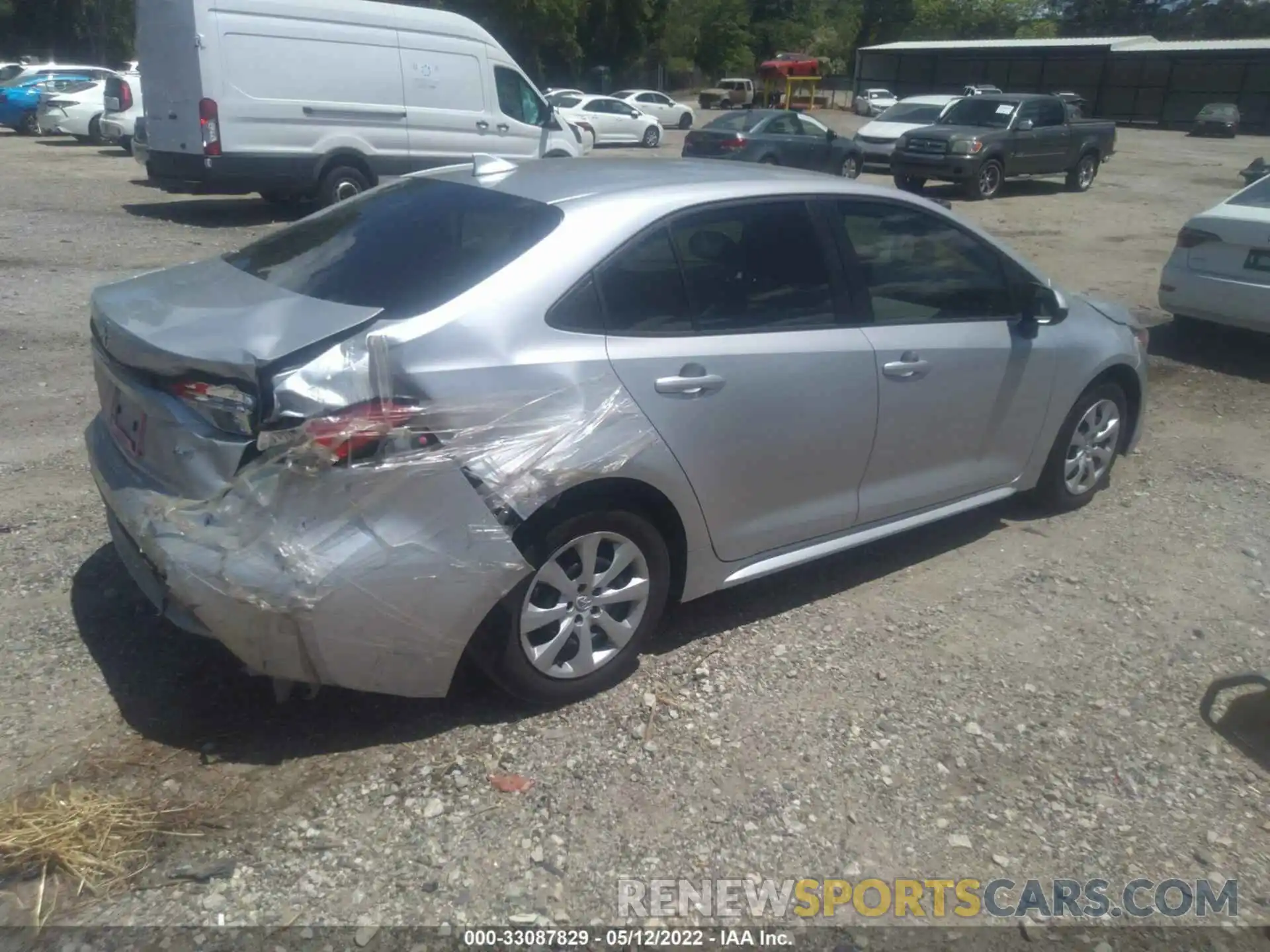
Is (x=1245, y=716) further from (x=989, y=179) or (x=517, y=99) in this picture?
(x=989, y=179)

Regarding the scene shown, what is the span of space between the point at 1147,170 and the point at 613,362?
28.2 m

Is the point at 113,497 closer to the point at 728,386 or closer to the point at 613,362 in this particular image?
the point at 613,362

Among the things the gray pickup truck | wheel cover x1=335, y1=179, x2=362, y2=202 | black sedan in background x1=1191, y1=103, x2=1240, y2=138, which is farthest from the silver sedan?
black sedan in background x1=1191, y1=103, x2=1240, y2=138

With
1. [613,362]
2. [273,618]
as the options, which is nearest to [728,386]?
[613,362]

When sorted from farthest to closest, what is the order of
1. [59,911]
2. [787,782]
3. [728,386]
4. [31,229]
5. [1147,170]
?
[1147,170] < [31,229] < [728,386] < [787,782] < [59,911]

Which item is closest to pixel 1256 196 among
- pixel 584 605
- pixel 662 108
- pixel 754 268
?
pixel 754 268

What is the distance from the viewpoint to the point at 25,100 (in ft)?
83.7

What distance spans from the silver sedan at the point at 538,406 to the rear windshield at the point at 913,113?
69.0 feet

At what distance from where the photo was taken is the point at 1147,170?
90.9ft

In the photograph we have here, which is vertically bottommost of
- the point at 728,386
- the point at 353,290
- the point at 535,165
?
the point at 728,386

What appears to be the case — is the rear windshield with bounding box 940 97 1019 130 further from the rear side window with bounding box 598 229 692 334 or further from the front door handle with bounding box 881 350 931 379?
the rear side window with bounding box 598 229 692 334

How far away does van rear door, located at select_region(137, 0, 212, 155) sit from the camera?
12.5 m

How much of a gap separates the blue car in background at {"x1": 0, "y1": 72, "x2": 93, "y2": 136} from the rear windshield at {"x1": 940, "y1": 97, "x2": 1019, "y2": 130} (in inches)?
756

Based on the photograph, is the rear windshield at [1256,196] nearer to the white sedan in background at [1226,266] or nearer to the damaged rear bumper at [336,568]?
the white sedan in background at [1226,266]
